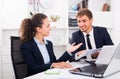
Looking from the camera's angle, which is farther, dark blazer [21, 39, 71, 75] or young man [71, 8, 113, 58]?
young man [71, 8, 113, 58]

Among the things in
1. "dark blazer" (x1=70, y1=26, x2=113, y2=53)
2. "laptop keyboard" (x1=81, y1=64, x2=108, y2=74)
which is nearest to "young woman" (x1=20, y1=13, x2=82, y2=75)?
"laptop keyboard" (x1=81, y1=64, x2=108, y2=74)

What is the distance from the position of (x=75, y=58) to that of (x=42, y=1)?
200 cm

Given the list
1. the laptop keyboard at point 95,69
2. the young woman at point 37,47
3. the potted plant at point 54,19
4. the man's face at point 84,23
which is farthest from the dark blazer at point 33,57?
the potted plant at point 54,19

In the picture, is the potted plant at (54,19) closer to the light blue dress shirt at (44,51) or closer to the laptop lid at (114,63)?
the light blue dress shirt at (44,51)

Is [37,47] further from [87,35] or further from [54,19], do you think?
[54,19]

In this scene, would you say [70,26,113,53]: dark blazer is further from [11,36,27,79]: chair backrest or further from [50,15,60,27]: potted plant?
[50,15,60,27]: potted plant

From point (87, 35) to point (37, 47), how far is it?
2.64 feet

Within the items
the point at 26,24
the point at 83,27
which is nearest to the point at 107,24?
the point at 83,27

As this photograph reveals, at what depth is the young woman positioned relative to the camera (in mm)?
2035

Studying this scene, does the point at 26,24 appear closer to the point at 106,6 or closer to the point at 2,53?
the point at 2,53

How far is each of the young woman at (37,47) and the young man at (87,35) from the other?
18.2 inches

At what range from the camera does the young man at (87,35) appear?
274 cm

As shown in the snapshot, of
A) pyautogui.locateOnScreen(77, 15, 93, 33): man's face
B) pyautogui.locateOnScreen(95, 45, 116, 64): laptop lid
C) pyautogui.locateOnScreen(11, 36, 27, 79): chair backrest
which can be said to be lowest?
pyautogui.locateOnScreen(11, 36, 27, 79): chair backrest

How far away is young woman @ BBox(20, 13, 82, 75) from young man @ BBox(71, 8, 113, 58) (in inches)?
18.2
